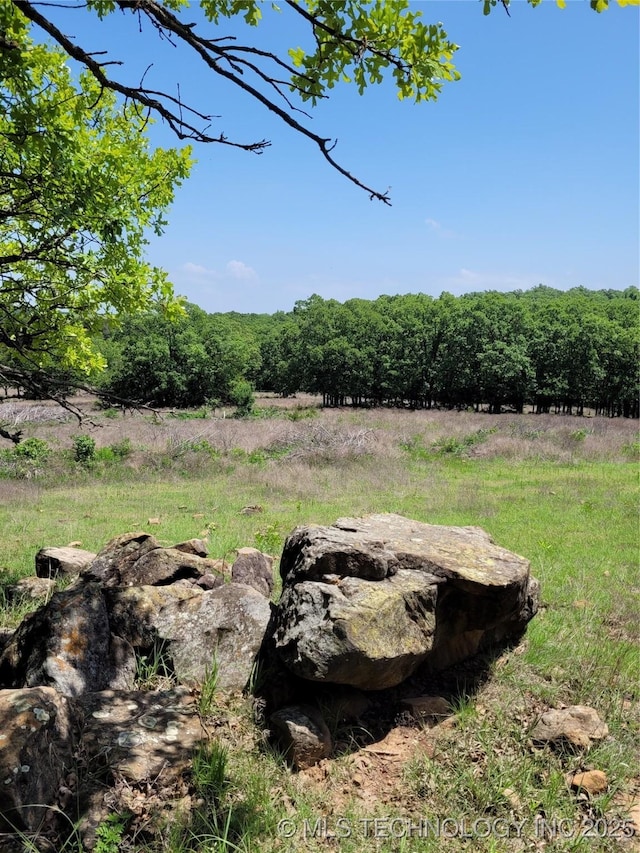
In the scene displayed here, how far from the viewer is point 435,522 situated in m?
12.5

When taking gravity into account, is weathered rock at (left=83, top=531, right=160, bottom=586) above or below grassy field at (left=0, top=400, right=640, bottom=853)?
above

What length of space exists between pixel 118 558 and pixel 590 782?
5.35 metres

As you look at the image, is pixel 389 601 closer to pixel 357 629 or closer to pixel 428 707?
pixel 357 629

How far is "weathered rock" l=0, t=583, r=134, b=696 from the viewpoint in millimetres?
4332

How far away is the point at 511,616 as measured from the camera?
5.56m

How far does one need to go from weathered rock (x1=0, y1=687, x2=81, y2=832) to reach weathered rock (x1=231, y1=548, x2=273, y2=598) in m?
3.30

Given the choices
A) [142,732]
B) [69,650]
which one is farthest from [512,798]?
[69,650]

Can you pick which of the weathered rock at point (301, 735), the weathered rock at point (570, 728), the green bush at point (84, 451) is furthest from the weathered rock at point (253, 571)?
the green bush at point (84, 451)

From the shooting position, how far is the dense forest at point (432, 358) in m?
55.8

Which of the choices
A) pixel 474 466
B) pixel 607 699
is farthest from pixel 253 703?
pixel 474 466

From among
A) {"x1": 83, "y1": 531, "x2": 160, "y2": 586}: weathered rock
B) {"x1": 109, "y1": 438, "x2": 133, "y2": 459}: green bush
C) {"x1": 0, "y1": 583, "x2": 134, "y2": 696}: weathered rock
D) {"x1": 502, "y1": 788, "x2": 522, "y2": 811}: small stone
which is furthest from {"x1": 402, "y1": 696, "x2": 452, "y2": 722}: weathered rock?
{"x1": 109, "y1": 438, "x2": 133, "y2": 459}: green bush

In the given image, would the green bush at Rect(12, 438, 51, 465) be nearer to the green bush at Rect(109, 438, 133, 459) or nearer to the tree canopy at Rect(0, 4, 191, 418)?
the green bush at Rect(109, 438, 133, 459)

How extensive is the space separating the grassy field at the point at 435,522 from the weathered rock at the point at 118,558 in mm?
1087

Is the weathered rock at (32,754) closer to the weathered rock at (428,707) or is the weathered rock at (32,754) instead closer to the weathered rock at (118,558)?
the weathered rock at (428,707)
